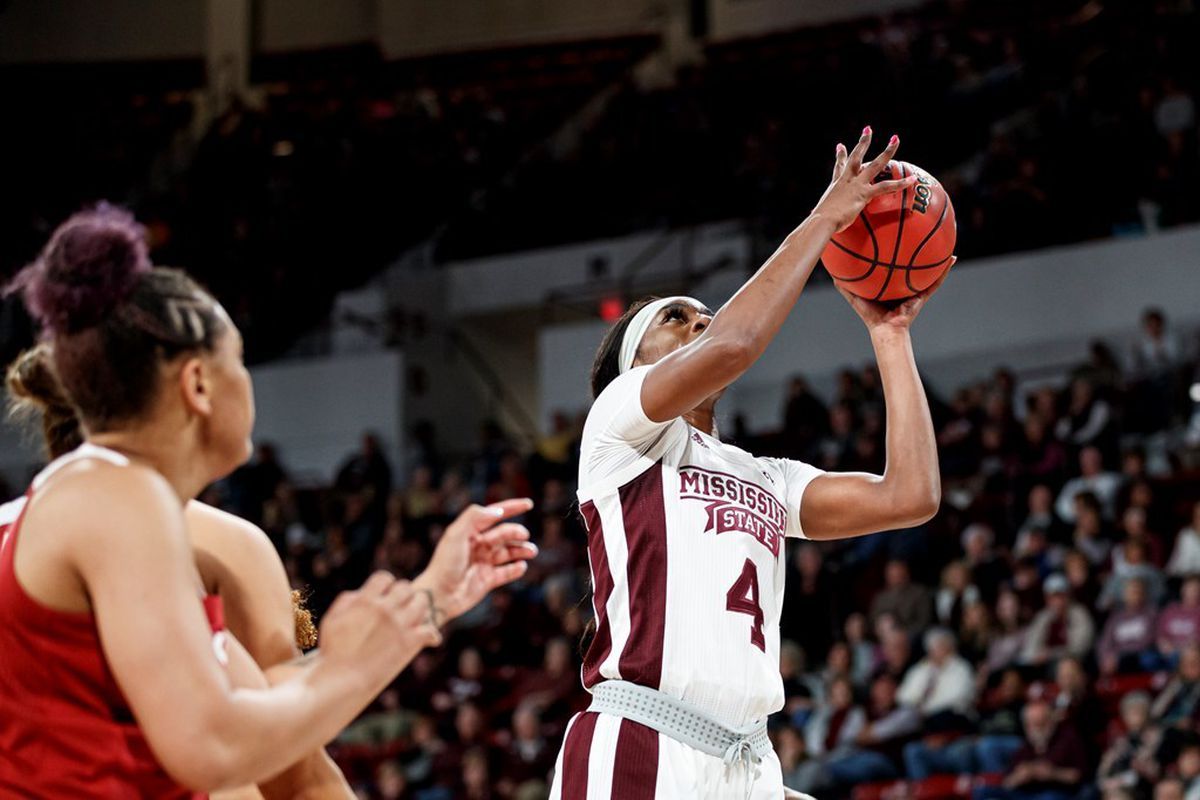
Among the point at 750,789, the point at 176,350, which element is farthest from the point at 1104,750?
the point at 176,350

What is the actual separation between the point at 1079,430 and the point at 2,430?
38.4 ft

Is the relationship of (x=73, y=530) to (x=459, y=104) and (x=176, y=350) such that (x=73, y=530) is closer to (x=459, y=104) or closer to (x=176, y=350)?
(x=176, y=350)

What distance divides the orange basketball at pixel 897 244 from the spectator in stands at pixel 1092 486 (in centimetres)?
757

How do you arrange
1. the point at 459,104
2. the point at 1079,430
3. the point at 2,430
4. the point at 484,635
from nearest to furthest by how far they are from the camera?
1. the point at 1079,430
2. the point at 484,635
3. the point at 2,430
4. the point at 459,104

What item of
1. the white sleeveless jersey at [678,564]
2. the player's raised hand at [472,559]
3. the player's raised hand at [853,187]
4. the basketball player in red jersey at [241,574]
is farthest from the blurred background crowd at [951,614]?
the player's raised hand at [472,559]

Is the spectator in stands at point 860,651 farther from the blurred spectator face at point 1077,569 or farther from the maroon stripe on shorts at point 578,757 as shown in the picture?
the maroon stripe on shorts at point 578,757

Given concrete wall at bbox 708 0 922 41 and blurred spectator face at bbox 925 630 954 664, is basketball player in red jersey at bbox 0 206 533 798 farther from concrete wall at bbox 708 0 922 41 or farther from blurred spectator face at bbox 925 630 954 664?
concrete wall at bbox 708 0 922 41

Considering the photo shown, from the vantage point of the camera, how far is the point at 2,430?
17.5 m

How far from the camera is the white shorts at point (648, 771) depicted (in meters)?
3.40

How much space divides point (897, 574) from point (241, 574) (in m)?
9.03

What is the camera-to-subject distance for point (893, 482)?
3.85m

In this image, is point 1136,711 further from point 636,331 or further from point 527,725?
point 636,331

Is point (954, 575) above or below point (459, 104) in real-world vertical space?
below

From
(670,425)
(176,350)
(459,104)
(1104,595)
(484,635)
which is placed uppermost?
(459,104)
